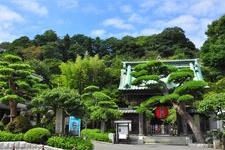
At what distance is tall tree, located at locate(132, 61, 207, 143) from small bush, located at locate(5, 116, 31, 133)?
28.9 feet

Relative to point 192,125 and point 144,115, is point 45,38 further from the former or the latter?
point 192,125

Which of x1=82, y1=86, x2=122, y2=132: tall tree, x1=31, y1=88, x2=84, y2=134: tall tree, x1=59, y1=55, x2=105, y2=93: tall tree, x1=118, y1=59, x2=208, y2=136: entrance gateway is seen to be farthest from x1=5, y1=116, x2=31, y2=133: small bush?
x1=59, y1=55, x2=105, y2=93: tall tree

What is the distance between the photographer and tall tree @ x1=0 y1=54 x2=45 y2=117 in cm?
1900

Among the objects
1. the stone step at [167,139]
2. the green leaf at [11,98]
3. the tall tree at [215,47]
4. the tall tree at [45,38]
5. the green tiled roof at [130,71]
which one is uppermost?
the tall tree at [45,38]

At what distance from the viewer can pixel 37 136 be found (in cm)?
1681

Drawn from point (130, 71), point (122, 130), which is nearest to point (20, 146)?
point (122, 130)

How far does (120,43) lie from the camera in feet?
245

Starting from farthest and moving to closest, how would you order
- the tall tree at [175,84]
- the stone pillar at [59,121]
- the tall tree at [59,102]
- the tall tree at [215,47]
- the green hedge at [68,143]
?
the tall tree at [215,47], the tall tree at [175,84], the stone pillar at [59,121], the tall tree at [59,102], the green hedge at [68,143]

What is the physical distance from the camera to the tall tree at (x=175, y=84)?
23.4 meters

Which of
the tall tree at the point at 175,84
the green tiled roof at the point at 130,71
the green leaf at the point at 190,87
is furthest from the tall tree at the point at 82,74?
the green leaf at the point at 190,87

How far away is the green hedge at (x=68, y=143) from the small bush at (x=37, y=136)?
1.24ft

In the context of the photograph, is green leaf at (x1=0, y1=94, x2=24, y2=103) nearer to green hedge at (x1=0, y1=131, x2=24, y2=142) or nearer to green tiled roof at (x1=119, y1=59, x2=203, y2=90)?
green hedge at (x1=0, y1=131, x2=24, y2=142)

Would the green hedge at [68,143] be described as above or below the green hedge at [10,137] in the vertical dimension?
below

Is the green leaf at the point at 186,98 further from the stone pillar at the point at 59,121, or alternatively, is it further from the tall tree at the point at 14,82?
the tall tree at the point at 14,82
